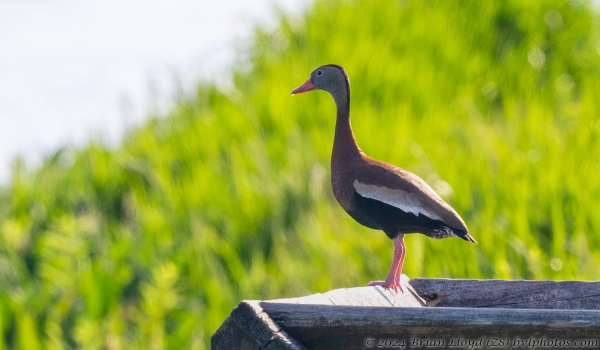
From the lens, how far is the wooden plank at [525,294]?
10.3 ft

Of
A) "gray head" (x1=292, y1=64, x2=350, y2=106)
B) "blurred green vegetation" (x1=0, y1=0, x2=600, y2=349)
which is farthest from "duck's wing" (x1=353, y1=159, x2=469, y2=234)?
"blurred green vegetation" (x1=0, y1=0, x2=600, y2=349)

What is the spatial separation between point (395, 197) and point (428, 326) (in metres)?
1.07

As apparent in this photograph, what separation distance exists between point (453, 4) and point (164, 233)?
18.4ft

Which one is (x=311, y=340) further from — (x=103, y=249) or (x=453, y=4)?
(x=453, y=4)

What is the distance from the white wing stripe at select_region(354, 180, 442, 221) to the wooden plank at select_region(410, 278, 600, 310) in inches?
13.3

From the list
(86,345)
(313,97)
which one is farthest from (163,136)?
(86,345)

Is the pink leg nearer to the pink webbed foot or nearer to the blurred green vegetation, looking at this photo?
the pink webbed foot

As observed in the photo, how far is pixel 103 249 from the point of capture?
7.59 metres

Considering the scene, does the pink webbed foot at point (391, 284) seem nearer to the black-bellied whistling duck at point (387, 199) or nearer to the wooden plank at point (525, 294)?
the black-bellied whistling duck at point (387, 199)

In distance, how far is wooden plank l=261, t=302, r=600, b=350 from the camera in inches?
82.4

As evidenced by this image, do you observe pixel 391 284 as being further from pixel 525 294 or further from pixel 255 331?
pixel 255 331

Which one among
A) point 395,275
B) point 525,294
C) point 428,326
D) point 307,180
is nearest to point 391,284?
point 395,275

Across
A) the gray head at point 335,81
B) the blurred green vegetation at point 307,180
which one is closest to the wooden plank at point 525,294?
the gray head at point 335,81

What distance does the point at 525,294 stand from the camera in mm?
3158
